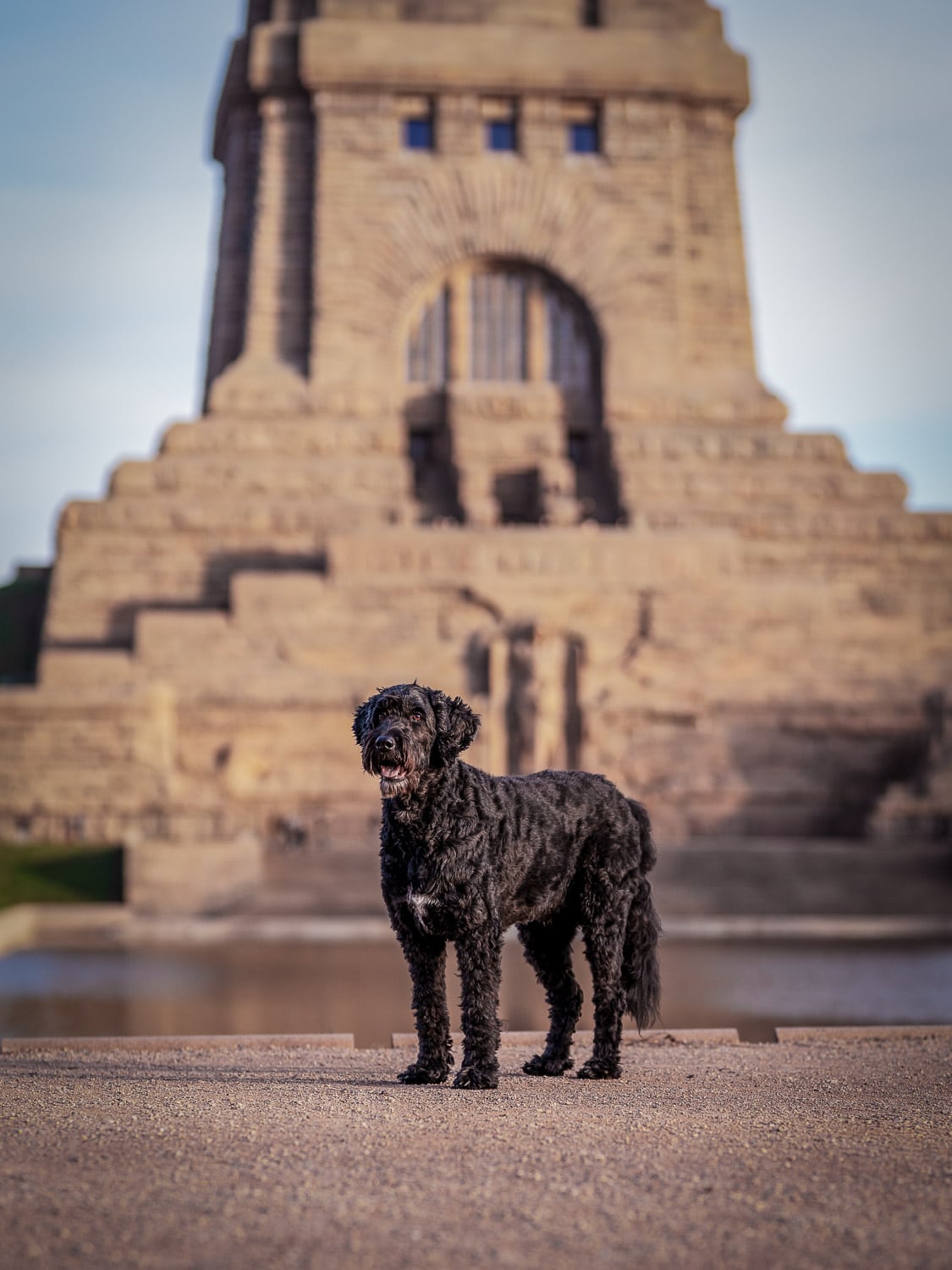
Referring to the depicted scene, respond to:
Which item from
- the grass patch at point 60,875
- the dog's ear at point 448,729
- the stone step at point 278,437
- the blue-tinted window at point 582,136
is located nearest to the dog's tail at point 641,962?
the dog's ear at point 448,729

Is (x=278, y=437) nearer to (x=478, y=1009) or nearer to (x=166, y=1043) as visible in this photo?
(x=166, y=1043)

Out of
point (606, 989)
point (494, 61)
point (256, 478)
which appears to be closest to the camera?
point (606, 989)

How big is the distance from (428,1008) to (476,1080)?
0.41 m

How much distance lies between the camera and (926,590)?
3206cm

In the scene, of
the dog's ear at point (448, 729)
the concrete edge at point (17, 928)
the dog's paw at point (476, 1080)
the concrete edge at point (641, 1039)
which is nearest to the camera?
the dog's paw at point (476, 1080)

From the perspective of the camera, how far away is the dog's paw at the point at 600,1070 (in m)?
7.49

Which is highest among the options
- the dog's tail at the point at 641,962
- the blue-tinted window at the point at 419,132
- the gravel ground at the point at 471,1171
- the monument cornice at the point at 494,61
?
the monument cornice at the point at 494,61

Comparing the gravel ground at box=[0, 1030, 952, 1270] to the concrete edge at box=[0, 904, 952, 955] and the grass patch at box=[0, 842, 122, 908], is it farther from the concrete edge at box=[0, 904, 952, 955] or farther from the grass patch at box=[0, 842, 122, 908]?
the grass patch at box=[0, 842, 122, 908]

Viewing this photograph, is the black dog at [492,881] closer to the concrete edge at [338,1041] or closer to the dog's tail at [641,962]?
the dog's tail at [641,962]

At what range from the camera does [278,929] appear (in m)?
19.8

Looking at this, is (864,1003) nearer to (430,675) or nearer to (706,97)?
(430,675)

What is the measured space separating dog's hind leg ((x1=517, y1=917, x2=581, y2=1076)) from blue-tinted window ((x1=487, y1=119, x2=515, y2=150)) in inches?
1259

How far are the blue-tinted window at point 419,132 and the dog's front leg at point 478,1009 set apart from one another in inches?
1283

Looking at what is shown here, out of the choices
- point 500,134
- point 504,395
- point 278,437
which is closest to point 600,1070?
point 278,437
